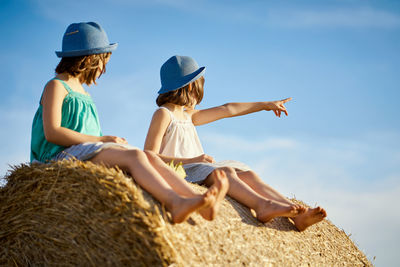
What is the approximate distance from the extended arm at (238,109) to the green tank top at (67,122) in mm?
1054

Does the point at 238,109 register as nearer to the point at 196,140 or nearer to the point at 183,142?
the point at 196,140

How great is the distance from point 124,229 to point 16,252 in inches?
29.4

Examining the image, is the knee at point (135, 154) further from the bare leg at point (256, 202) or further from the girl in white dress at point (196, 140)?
the bare leg at point (256, 202)

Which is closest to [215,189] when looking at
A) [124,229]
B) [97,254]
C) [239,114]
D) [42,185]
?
[124,229]

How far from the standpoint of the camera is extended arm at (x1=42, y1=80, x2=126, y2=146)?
8.71 ft

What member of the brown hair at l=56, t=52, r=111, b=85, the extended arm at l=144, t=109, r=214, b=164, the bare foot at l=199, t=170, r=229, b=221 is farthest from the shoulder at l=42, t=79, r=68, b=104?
the bare foot at l=199, t=170, r=229, b=221

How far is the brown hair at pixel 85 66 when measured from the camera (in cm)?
295

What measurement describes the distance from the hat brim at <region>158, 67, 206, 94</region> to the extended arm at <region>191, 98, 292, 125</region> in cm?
39

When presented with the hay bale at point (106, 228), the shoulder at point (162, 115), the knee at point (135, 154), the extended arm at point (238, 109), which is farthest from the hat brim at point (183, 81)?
the knee at point (135, 154)

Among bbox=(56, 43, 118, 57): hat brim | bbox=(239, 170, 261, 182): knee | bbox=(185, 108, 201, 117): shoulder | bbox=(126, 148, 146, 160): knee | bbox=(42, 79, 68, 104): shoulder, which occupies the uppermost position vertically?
bbox=(56, 43, 118, 57): hat brim

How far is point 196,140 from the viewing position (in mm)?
3588

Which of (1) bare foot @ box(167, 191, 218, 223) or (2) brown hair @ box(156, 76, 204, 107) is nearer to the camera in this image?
(1) bare foot @ box(167, 191, 218, 223)

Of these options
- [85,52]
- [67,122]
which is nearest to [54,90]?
[67,122]

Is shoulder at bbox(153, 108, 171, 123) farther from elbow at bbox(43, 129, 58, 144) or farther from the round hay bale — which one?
the round hay bale
